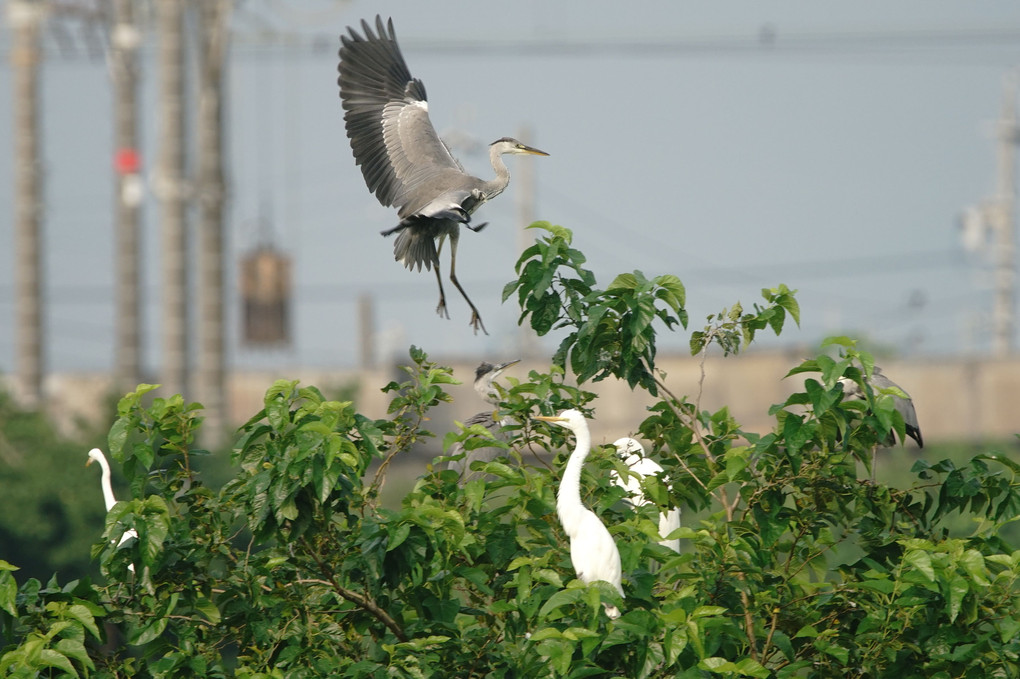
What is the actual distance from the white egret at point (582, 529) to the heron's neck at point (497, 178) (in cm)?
179

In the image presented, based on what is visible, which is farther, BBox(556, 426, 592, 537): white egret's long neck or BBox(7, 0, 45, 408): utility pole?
BBox(7, 0, 45, 408): utility pole

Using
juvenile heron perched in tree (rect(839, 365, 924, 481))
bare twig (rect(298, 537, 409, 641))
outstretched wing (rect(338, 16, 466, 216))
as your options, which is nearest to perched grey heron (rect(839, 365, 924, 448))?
juvenile heron perched in tree (rect(839, 365, 924, 481))

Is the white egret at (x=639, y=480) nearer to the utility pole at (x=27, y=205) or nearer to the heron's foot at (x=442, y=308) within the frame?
the heron's foot at (x=442, y=308)

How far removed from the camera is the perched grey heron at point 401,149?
6332 millimetres

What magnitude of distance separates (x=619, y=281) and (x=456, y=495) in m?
0.91

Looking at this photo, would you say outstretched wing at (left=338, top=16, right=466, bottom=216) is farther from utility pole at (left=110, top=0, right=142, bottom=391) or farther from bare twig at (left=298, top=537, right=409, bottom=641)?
utility pole at (left=110, top=0, right=142, bottom=391)

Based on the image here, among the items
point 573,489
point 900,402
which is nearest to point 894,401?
point 573,489

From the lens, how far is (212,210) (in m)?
16.0

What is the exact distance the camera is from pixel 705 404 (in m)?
25.7

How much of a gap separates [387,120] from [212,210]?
9560 millimetres

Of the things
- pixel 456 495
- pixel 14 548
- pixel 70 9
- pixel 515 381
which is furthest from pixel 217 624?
pixel 70 9

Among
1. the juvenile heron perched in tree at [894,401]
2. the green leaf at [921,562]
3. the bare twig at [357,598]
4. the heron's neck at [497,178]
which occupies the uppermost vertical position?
the heron's neck at [497,178]

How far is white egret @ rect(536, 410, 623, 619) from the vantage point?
4578 millimetres

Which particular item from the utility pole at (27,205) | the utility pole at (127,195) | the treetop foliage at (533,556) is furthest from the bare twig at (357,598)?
the utility pole at (27,205)
